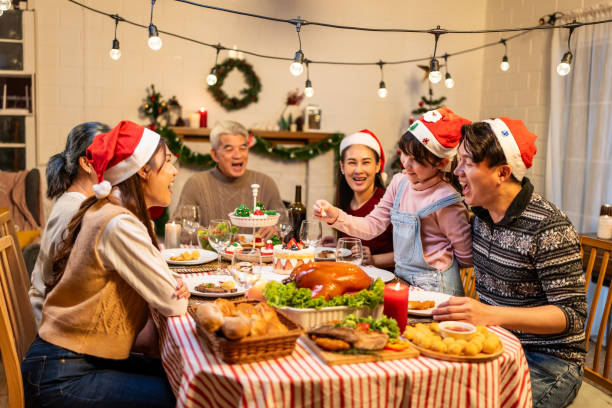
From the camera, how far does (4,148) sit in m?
5.57

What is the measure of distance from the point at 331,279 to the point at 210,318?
0.42 metres

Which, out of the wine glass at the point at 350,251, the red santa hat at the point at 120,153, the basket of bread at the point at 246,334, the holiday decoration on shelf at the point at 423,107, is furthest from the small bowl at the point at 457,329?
the holiday decoration on shelf at the point at 423,107

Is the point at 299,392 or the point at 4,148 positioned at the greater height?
the point at 4,148

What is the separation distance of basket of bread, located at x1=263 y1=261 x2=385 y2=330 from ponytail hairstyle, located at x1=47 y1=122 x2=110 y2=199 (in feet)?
3.89

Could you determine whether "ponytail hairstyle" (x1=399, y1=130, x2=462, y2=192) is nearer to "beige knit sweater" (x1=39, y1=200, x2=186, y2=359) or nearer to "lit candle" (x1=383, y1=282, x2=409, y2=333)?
"lit candle" (x1=383, y1=282, x2=409, y2=333)

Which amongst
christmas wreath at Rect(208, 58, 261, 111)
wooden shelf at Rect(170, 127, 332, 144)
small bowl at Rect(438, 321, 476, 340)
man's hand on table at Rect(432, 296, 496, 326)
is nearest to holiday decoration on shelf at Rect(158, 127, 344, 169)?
wooden shelf at Rect(170, 127, 332, 144)

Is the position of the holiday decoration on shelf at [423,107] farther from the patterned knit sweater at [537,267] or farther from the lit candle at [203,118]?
the patterned knit sweater at [537,267]

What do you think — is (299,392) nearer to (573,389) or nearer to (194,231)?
(573,389)

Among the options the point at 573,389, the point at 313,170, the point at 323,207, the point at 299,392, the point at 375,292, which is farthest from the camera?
the point at 313,170

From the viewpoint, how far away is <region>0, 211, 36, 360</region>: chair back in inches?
79.5

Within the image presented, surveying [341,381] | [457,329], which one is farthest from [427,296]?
[341,381]

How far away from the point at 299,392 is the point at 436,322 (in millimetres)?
558

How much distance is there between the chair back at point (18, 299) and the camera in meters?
2.02

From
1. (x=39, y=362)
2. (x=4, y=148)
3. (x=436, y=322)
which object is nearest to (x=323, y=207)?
(x=436, y=322)
